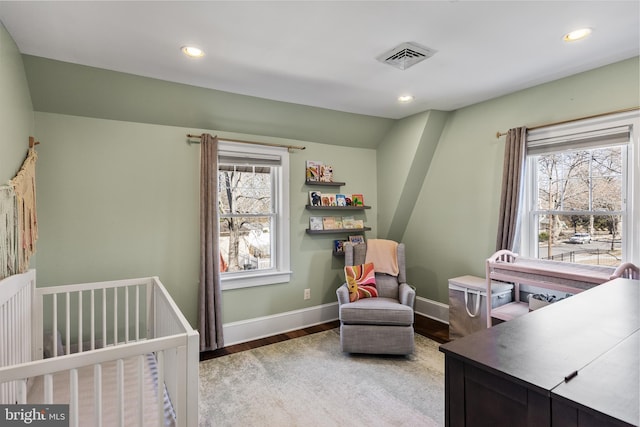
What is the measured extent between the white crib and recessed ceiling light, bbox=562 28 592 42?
2.74 m

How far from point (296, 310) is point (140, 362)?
2495 mm

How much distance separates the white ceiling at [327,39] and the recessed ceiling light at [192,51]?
0.05m

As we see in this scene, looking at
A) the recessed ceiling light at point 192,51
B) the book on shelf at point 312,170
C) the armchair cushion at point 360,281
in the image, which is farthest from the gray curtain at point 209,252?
the armchair cushion at point 360,281

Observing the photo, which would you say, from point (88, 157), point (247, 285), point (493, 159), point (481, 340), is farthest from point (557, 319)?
point (88, 157)

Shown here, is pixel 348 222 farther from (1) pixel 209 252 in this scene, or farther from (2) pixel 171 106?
(2) pixel 171 106

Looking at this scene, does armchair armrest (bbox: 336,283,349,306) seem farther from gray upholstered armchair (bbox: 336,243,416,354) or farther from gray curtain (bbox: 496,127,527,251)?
gray curtain (bbox: 496,127,527,251)

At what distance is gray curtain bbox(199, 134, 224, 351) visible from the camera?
9.91 feet

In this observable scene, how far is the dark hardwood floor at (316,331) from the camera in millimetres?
3055

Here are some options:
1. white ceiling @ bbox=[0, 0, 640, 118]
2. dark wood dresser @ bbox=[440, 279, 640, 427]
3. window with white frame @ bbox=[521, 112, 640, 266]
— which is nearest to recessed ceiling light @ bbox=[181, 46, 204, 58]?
white ceiling @ bbox=[0, 0, 640, 118]

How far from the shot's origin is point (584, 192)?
9.10 feet

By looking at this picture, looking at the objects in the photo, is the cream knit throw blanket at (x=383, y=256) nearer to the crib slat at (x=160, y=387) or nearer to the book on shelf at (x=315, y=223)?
the book on shelf at (x=315, y=223)

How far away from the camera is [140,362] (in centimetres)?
127

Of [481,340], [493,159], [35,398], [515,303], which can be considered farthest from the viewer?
[493,159]

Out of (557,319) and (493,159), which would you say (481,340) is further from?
(493,159)
